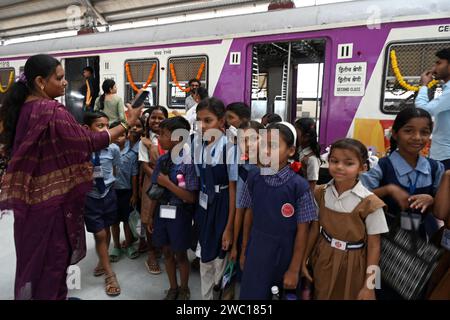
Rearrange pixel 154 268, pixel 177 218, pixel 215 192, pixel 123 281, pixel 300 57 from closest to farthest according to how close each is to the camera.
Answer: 1. pixel 215 192
2. pixel 177 218
3. pixel 123 281
4. pixel 154 268
5. pixel 300 57

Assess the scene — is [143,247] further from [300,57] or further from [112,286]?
[300,57]

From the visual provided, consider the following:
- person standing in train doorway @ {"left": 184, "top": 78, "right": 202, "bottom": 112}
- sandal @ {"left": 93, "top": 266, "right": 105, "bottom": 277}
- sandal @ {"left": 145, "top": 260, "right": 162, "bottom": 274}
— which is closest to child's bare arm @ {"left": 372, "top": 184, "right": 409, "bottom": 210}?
sandal @ {"left": 145, "top": 260, "right": 162, "bottom": 274}

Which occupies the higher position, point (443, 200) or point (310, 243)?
point (443, 200)

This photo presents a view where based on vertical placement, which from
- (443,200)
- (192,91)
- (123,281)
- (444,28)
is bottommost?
(123,281)

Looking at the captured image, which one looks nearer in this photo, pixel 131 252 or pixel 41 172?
pixel 41 172

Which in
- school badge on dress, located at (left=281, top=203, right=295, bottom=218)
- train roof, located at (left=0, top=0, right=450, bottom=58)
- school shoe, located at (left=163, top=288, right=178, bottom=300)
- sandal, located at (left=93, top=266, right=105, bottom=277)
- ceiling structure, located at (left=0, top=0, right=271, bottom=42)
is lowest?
sandal, located at (left=93, top=266, right=105, bottom=277)

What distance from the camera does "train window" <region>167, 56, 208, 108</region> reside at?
428cm

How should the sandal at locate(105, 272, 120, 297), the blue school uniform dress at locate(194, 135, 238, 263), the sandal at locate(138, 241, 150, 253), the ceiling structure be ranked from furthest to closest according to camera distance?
the ceiling structure < the sandal at locate(138, 241, 150, 253) < the sandal at locate(105, 272, 120, 297) < the blue school uniform dress at locate(194, 135, 238, 263)

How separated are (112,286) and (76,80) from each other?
5358 millimetres

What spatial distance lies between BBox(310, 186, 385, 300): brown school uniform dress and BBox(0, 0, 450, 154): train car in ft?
6.54

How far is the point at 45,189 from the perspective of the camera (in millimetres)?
1638

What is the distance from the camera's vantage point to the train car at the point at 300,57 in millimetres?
3098

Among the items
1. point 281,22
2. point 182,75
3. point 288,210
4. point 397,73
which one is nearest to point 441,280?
point 288,210

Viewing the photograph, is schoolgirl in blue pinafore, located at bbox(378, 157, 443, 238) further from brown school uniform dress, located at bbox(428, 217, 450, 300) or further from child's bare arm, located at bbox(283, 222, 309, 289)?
child's bare arm, located at bbox(283, 222, 309, 289)
